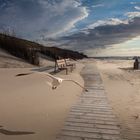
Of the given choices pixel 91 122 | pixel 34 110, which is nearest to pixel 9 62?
pixel 34 110

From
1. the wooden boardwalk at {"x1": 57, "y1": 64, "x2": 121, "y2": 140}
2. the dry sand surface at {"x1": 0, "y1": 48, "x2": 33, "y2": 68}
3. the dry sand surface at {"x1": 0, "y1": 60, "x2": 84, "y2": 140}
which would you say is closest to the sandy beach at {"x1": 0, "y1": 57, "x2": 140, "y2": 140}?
the dry sand surface at {"x1": 0, "y1": 60, "x2": 84, "y2": 140}

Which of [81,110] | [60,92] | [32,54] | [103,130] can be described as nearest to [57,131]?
[103,130]

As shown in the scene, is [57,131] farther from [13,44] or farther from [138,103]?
[13,44]

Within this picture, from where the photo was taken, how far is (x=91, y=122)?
18.6ft

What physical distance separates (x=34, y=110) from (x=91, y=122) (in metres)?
1.81

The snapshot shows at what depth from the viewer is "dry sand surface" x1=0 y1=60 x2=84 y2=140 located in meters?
5.12

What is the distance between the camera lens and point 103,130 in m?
5.18

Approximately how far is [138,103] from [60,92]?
301 cm

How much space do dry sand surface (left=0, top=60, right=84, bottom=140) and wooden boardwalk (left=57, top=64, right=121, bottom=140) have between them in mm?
241

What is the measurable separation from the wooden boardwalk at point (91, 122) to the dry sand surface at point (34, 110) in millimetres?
241

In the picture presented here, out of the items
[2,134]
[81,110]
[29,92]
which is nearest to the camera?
[2,134]

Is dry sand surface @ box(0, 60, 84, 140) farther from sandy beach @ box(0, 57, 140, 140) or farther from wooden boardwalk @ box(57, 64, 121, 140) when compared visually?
wooden boardwalk @ box(57, 64, 121, 140)

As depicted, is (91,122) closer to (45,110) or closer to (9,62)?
(45,110)

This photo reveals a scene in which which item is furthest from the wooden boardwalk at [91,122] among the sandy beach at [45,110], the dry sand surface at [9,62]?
the dry sand surface at [9,62]
